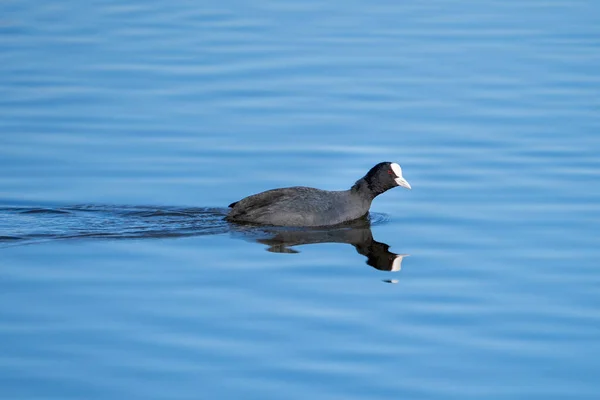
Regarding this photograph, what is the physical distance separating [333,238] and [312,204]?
453 mm

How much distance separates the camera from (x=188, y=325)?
28.0ft

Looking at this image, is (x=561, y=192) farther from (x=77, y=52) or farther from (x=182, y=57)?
(x=77, y=52)

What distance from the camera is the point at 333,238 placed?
1145cm

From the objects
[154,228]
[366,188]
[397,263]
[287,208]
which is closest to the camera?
[397,263]

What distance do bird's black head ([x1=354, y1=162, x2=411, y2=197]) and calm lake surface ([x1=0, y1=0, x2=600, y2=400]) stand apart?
314 mm

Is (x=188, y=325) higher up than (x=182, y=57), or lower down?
lower down

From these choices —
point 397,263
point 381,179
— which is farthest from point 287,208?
point 397,263

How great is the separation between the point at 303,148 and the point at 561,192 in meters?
3.03

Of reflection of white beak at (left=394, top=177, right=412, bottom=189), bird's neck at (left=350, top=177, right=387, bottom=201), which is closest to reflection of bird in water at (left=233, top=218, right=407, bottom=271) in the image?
bird's neck at (left=350, top=177, right=387, bottom=201)

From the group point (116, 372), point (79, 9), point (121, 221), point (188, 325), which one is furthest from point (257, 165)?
point (79, 9)

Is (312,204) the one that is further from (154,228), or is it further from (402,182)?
(154,228)

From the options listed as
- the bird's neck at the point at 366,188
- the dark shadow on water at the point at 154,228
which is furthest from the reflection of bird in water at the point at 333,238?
the bird's neck at the point at 366,188

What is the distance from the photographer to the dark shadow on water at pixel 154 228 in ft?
35.8

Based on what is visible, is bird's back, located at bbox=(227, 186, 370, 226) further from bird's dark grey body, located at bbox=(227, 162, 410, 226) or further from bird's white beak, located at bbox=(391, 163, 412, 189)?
bird's white beak, located at bbox=(391, 163, 412, 189)
